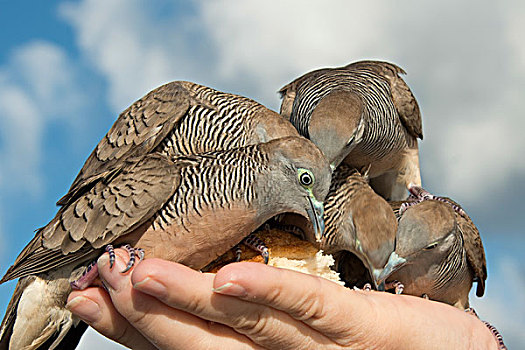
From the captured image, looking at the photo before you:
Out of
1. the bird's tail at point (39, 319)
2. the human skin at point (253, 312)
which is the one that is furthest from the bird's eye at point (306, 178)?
the bird's tail at point (39, 319)

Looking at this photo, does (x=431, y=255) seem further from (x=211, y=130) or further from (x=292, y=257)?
(x=211, y=130)

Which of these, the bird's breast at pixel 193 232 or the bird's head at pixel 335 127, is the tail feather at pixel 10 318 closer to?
the bird's breast at pixel 193 232

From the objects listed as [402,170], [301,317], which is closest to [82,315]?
[301,317]

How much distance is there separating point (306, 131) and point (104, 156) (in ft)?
4.68

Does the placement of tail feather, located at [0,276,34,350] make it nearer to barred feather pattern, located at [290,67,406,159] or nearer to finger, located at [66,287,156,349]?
finger, located at [66,287,156,349]

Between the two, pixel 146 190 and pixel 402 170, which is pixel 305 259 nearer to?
pixel 146 190

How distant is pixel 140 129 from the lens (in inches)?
154

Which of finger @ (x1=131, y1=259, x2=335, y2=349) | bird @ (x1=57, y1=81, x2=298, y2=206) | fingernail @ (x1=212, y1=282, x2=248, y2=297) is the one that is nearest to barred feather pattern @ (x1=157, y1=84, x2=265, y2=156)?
bird @ (x1=57, y1=81, x2=298, y2=206)

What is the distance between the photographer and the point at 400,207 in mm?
4219

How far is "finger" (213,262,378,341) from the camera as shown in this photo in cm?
243

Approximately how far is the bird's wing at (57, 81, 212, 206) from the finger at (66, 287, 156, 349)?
0.76m

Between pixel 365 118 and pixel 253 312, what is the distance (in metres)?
1.83

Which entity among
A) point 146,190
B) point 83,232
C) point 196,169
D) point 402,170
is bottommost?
point 83,232

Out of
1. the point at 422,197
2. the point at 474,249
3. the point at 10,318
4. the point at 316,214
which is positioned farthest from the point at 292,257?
the point at 10,318
